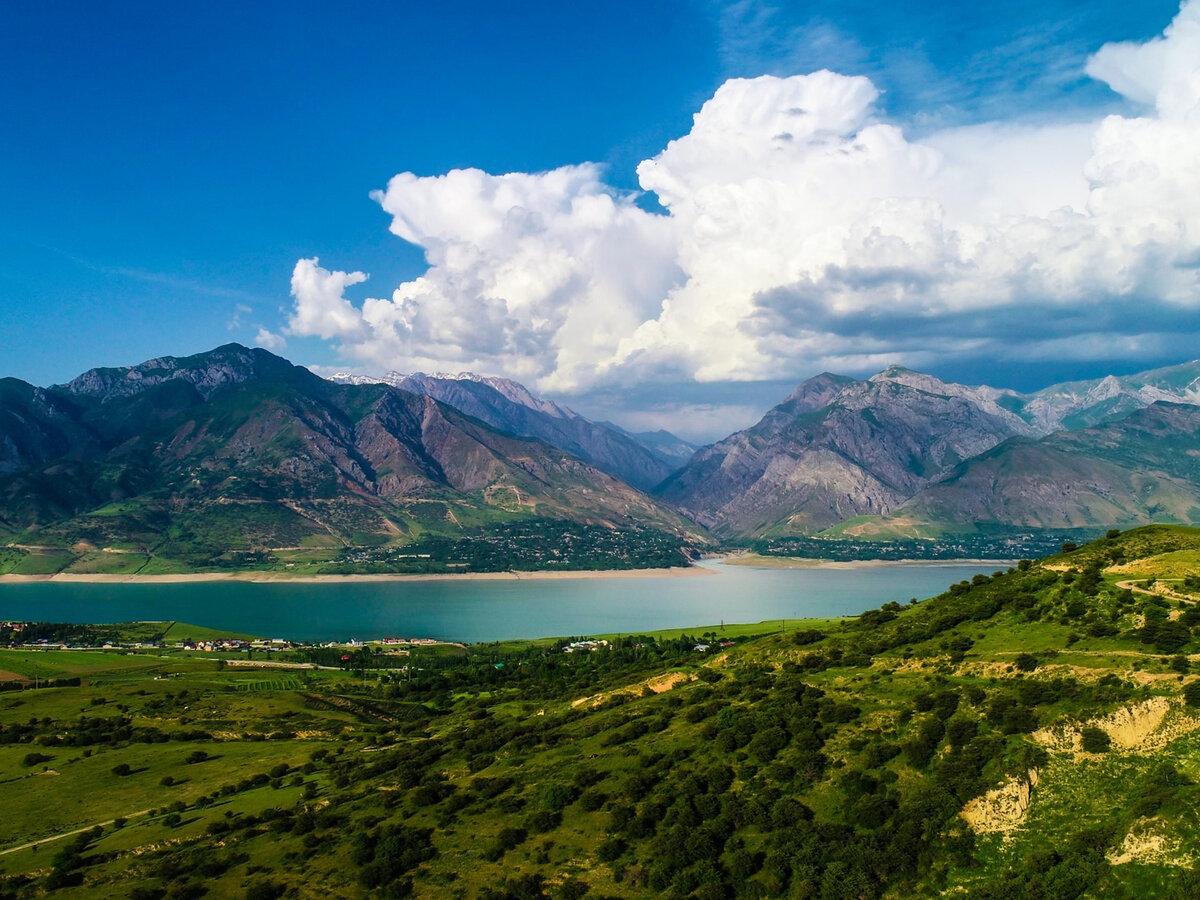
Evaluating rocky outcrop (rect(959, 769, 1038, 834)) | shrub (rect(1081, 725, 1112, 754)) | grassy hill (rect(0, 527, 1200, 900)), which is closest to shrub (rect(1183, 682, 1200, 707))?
grassy hill (rect(0, 527, 1200, 900))

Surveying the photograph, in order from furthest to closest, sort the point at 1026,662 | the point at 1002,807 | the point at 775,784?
the point at 1026,662 → the point at 775,784 → the point at 1002,807

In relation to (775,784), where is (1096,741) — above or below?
above

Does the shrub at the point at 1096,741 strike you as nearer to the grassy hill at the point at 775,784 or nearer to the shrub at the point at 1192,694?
the grassy hill at the point at 775,784

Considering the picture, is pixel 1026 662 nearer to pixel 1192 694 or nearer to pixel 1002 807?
pixel 1192 694

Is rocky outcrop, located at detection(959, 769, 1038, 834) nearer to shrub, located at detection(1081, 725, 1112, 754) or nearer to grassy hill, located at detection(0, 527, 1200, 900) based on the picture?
Answer: grassy hill, located at detection(0, 527, 1200, 900)

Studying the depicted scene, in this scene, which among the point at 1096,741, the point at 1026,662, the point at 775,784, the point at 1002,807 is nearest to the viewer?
the point at 1002,807

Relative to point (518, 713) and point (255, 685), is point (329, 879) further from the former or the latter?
point (255, 685)

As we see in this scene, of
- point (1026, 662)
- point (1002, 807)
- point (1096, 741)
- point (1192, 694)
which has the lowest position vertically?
point (1002, 807)

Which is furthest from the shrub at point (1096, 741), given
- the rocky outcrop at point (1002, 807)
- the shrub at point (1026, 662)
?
the shrub at point (1026, 662)

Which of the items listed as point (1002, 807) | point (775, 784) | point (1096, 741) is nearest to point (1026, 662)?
point (1096, 741)
